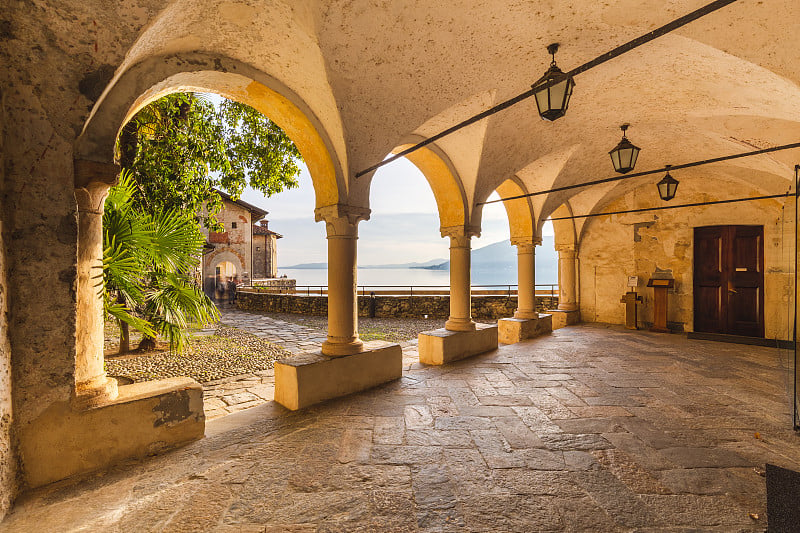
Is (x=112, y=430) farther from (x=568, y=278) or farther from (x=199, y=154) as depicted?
(x=568, y=278)

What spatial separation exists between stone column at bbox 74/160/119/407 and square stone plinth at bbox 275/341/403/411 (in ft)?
4.86

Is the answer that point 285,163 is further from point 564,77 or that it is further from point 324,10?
point 564,77

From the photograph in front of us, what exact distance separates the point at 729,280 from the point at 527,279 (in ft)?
14.9

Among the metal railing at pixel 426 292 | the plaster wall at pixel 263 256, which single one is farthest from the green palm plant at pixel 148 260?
the plaster wall at pixel 263 256

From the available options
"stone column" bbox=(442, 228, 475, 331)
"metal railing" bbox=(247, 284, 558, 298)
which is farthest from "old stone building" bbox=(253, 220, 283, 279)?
"stone column" bbox=(442, 228, 475, 331)

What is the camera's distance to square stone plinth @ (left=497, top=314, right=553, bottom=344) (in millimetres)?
7520

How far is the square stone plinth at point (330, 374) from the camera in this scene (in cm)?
376

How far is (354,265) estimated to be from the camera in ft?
15.0

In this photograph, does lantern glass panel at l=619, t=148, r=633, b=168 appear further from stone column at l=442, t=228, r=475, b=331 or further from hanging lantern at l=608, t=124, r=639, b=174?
stone column at l=442, t=228, r=475, b=331

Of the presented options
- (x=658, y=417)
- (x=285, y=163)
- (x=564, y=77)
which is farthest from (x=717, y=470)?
(x=285, y=163)

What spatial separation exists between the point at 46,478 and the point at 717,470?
14.9ft

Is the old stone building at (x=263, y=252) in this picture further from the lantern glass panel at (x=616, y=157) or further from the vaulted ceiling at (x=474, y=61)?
the lantern glass panel at (x=616, y=157)

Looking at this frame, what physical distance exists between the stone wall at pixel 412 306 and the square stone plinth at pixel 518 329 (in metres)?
4.17

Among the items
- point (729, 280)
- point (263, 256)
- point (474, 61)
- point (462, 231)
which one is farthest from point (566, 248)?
point (263, 256)
